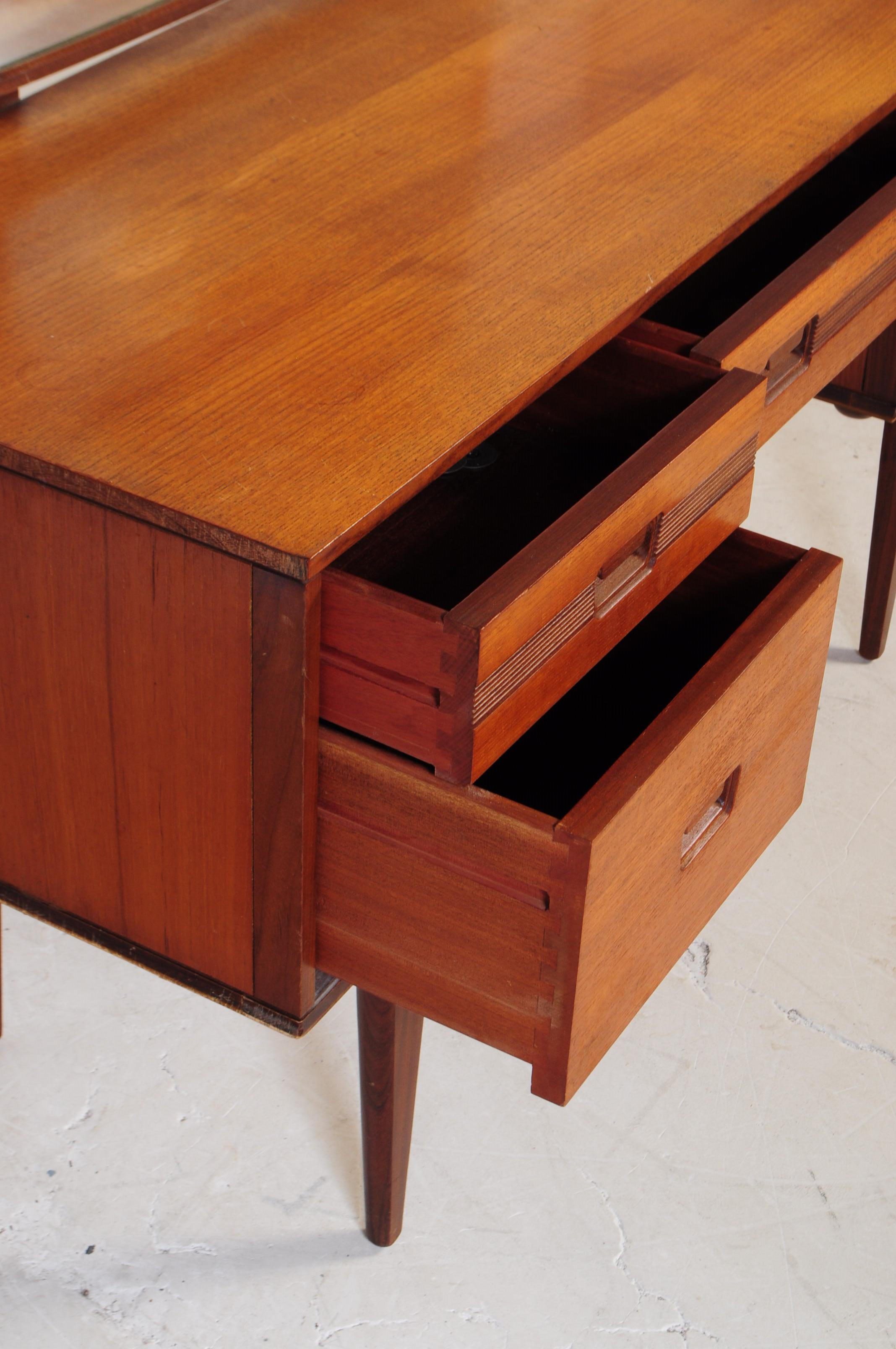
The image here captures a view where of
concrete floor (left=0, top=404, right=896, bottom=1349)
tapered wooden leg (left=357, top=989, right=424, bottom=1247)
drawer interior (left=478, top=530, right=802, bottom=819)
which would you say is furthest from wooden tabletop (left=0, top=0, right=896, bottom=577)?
concrete floor (left=0, top=404, right=896, bottom=1349)

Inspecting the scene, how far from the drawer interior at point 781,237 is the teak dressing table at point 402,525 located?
0.15m

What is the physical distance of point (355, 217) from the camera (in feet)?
3.44

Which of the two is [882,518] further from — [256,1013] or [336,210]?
[256,1013]

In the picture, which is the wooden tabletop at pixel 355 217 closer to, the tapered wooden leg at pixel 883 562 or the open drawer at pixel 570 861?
the open drawer at pixel 570 861

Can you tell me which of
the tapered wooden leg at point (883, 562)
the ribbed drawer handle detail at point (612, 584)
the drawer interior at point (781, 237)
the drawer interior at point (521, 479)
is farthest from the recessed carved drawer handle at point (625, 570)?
the tapered wooden leg at point (883, 562)

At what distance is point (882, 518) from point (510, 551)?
2.34 ft

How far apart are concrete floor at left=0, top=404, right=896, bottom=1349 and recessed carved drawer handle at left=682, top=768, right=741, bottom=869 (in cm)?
37

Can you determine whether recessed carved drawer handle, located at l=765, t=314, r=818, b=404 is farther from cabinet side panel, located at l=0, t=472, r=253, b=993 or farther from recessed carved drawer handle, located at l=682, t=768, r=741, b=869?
cabinet side panel, located at l=0, t=472, r=253, b=993

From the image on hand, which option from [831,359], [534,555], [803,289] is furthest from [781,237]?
[534,555]

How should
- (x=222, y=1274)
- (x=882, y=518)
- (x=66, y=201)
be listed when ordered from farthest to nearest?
(x=882, y=518) < (x=222, y=1274) < (x=66, y=201)

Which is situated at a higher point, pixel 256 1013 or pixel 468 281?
pixel 468 281

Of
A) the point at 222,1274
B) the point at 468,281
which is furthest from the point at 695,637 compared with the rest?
the point at 222,1274

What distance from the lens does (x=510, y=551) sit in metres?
1.12

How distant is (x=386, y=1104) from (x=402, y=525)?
38 centimetres
